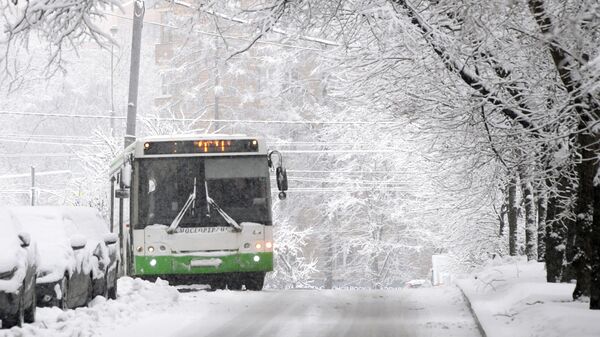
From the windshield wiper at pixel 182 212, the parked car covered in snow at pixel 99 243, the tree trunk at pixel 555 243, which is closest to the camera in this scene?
the parked car covered in snow at pixel 99 243

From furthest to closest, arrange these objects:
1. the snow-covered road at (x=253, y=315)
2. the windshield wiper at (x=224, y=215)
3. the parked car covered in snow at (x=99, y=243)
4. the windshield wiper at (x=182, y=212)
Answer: the windshield wiper at (x=224, y=215)
the windshield wiper at (x=182, y=212)
the parked car covered in snow at (x=99, y=243)
the snow-covered road at (x=253, y=315)

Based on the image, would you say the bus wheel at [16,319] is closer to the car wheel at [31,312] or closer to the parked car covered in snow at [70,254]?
the car wheel at [31,312]

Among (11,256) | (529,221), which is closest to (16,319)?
(11,256)

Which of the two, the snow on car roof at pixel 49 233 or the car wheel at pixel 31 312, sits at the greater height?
the snow on car roof at pixel 49 233

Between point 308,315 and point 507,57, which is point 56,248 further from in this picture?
point 507,57

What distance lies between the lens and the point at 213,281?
23.4m

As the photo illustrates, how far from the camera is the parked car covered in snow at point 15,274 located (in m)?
12.4

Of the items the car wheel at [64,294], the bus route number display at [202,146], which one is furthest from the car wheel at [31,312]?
the bus route number display at [202,146]

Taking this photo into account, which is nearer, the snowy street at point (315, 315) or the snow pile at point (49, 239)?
the snowy street at point (315, 315)

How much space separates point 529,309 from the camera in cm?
1463

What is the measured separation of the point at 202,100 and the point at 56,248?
45990 millimetres

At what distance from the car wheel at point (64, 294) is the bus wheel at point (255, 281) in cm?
814

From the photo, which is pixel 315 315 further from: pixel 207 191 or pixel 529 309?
pixel 207 191

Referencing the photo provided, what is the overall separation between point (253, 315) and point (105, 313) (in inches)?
94.6
